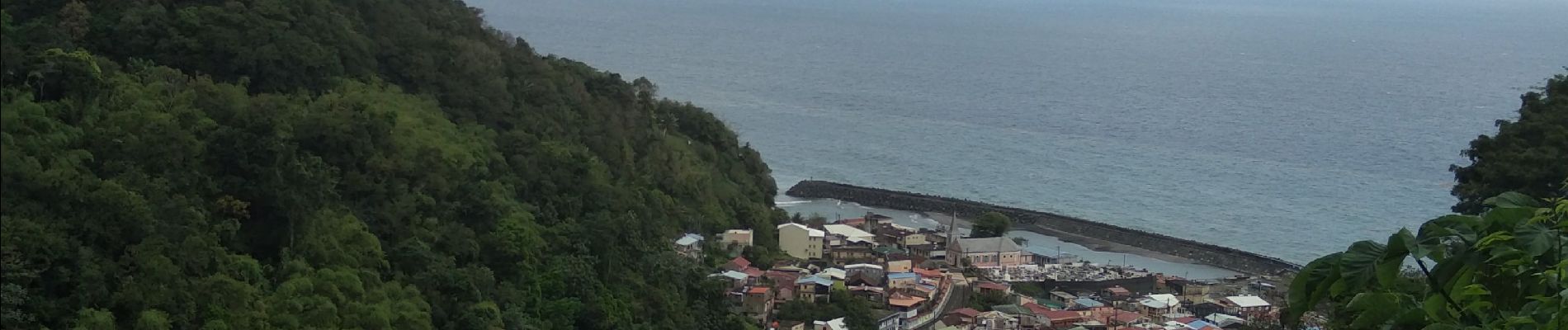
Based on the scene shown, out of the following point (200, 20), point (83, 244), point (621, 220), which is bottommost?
point (621, 220)

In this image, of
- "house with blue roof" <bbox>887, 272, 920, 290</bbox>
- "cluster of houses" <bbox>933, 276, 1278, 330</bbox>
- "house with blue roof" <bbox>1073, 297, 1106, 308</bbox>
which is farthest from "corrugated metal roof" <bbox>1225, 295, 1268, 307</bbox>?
"house with blue roof" <bbox>887, 272, 920, 290</bbox>

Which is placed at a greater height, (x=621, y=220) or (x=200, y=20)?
(x=200, y=20)

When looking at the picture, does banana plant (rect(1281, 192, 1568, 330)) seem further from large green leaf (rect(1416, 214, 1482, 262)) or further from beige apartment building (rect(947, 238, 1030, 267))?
beige apartment building (rect(947, 238, 1030, 267))

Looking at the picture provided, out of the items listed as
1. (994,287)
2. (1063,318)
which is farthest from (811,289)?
(994,287)

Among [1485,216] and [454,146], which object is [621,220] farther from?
[1485,216]

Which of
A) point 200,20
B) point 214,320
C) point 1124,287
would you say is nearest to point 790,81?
point 1124,287

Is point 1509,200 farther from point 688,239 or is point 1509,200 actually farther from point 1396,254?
point 688,239

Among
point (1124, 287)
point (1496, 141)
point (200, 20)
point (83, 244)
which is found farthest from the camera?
point (1124, 287)
